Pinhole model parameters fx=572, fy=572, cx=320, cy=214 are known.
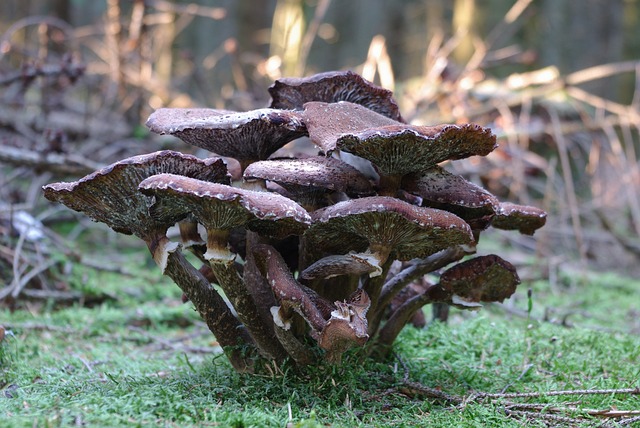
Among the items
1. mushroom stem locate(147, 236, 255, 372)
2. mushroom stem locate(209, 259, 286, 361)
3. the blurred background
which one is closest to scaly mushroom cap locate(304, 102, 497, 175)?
mushroom stem locate(209, 259, 286, 361)

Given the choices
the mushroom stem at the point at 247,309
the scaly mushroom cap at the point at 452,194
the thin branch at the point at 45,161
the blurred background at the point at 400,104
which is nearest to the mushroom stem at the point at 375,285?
the scaly mushroom cap at the point at 452,194

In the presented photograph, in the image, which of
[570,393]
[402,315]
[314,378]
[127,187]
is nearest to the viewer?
[127,187]

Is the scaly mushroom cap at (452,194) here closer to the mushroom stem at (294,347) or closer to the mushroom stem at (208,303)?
the mushroom stem at (294,347)

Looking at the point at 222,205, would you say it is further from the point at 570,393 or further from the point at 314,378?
the point at 570,393

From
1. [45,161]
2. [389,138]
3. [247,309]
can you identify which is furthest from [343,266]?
[45,161]

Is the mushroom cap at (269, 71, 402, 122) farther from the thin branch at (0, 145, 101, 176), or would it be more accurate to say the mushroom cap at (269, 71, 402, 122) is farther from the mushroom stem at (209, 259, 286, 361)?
the thin branch at (0, 145, 101, 176)

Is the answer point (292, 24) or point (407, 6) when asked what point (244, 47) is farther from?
point (407, 6)

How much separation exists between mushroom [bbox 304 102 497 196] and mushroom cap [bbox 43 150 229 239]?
44 cm

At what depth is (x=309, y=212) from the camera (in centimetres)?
237

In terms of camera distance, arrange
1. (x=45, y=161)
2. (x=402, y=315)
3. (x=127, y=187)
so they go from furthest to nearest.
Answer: (x=45, y=161) < (x=402, y=315) < (x=127, y=187)

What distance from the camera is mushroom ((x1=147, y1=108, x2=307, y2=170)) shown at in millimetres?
2166

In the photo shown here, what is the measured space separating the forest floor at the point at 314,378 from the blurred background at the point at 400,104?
74cm

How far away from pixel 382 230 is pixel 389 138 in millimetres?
363

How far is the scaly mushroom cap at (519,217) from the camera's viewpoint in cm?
243
